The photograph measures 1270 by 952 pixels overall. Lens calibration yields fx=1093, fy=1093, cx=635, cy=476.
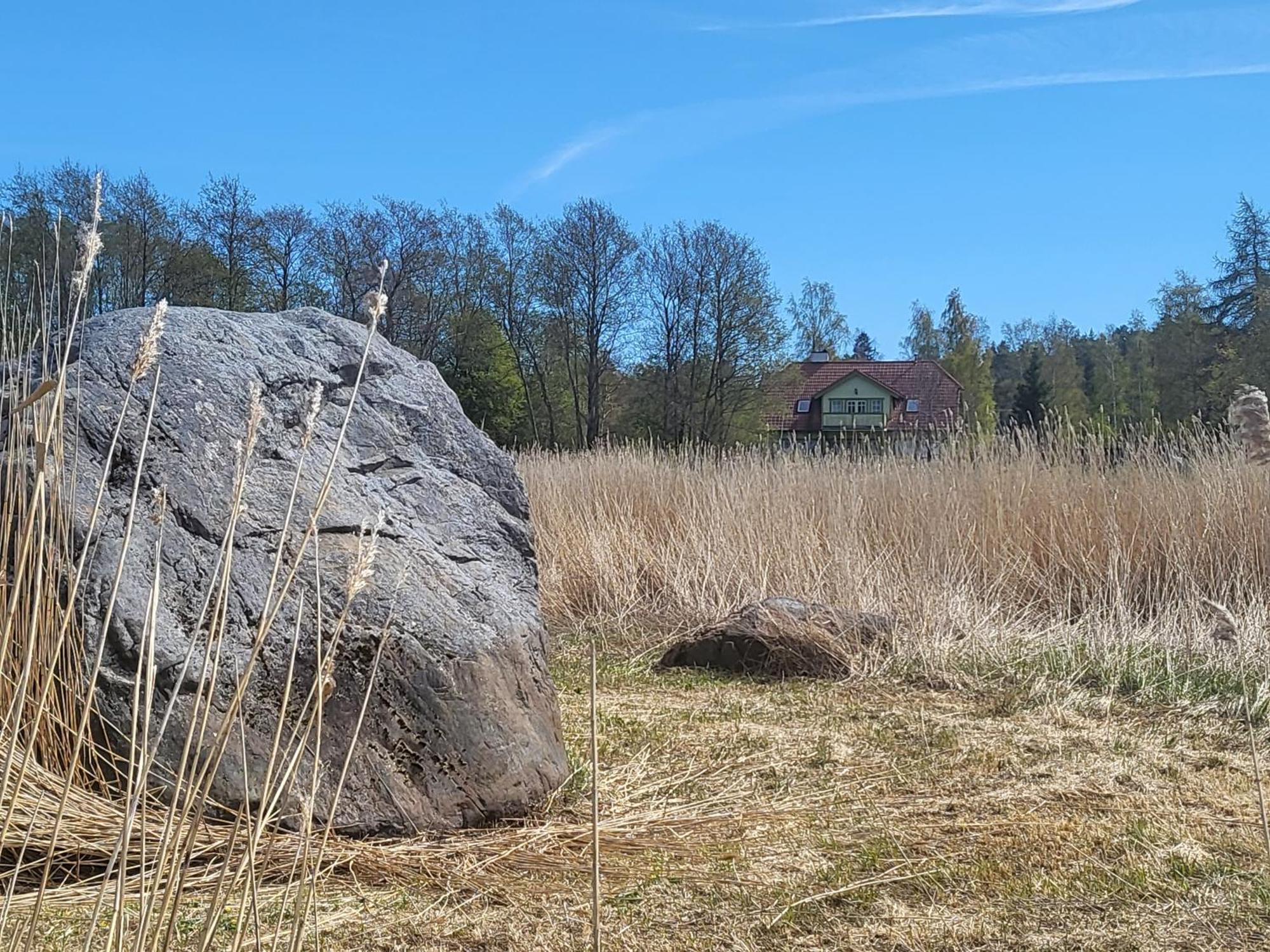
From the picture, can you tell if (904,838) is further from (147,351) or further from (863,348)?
(863,348)

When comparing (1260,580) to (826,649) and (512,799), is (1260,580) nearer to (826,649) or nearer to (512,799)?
(826,649)

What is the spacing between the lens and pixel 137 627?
236cm

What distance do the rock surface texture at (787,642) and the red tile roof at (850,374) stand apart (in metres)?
22.3

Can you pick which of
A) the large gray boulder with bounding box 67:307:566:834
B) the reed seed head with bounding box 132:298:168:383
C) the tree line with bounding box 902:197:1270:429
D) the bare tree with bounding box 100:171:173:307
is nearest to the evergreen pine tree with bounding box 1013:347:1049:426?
the tree line with bounding box 902:197:1270:429

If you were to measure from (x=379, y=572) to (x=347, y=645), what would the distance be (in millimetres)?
219

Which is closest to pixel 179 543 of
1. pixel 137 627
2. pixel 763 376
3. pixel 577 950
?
pixel 137 627

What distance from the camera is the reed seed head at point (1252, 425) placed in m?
6.38

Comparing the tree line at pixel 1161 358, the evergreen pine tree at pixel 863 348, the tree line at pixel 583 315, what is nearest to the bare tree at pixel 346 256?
the tree line at pixel 583 315

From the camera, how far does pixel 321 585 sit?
7.64 feet

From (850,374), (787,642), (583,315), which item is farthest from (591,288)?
(787,642)

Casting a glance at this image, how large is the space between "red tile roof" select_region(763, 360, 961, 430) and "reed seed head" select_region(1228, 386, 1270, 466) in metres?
20.6

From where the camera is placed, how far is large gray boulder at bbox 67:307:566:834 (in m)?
2.40

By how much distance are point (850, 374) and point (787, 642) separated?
3322 cm

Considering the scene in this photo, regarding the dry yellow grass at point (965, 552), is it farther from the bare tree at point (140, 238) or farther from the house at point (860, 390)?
the house at point (860, 390)
